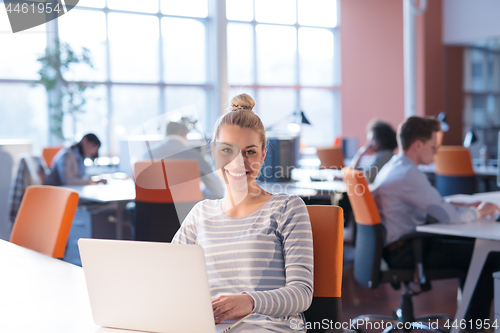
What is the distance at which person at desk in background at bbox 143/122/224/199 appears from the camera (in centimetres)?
303

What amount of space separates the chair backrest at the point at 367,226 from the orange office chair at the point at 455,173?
230 centimetres

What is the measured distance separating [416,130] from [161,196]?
158 cm

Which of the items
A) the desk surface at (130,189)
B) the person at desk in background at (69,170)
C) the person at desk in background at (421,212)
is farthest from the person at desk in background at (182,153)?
the person at desk in background at (69,170)

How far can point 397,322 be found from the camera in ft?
8.99

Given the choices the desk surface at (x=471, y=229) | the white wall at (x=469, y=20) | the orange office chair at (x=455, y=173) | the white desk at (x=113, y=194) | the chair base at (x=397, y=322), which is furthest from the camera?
the white wall at (x=469, y=20)

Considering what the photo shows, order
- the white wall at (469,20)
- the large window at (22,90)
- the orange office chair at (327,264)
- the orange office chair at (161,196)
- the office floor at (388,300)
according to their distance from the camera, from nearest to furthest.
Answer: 1. the orange office chair at (327,264)
2. the orange office chair at (161,196)
3. the office floor at (388,300)
4. the large window at (22,90)
5. the white wall at (469,20)

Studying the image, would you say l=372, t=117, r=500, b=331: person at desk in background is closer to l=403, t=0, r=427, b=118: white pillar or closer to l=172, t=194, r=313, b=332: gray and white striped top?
l=172, t=194, r=313, b=332: gray and white striped top

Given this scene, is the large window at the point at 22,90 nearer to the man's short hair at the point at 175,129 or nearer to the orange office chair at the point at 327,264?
the man's short hair at the point at 175,129

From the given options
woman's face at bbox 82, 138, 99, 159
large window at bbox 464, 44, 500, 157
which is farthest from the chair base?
large window at bbox 464, 44, 500, 157

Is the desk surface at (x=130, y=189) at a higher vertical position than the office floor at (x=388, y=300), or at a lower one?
higher

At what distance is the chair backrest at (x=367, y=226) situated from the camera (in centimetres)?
251

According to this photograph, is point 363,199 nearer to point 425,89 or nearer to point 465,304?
point 465,304

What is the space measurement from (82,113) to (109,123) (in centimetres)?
85

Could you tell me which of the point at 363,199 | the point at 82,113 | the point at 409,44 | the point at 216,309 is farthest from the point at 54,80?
the point at 216,309
